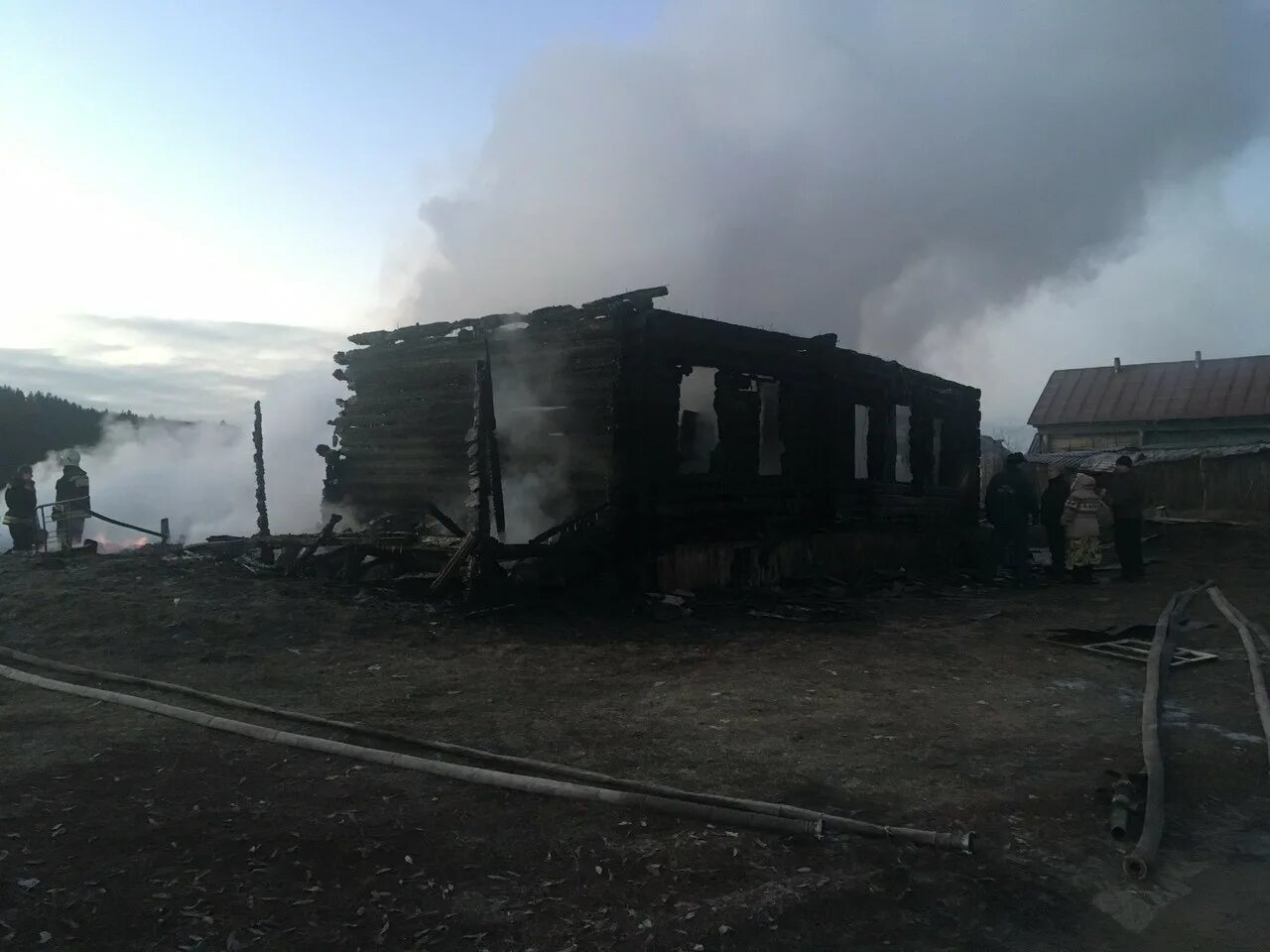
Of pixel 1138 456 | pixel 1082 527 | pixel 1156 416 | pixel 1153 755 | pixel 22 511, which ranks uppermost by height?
pixel 1156 416

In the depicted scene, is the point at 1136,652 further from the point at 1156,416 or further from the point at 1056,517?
the point at 1156,416

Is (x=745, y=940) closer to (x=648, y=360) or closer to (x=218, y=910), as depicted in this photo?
(x=218, y=910)

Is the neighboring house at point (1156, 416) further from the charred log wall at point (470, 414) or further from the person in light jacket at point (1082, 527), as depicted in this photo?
the charred log wall at point (470, 414)

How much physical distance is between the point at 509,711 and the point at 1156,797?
414cm

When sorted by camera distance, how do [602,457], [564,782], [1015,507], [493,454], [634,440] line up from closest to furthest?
[564,782] → [493,454] → [634,440] → [602,457] → [1015,507]

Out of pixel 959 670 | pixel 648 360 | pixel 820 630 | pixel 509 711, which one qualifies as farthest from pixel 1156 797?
pixel 648 360

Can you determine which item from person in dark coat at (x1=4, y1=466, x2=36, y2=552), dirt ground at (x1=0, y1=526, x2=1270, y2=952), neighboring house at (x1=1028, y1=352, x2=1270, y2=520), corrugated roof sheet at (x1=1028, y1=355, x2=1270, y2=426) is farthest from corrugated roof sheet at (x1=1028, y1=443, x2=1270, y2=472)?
person in dark coat at (x1=4, y1=466, x2=36, y2=552)

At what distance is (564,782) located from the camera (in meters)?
4.41

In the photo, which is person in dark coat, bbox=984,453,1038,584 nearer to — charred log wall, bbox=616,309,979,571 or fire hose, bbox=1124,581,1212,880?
charred log wall, bbox=616,309,979,571

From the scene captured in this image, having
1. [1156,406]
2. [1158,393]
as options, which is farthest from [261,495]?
[1158,393]

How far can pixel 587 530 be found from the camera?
1133 cm

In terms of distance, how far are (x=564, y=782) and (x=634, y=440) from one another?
7675 mm

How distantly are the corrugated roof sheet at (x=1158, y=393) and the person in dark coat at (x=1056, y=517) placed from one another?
22.3m

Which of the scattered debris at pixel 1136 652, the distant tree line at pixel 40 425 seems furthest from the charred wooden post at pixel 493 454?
the distant tree line at pixel 40 425
